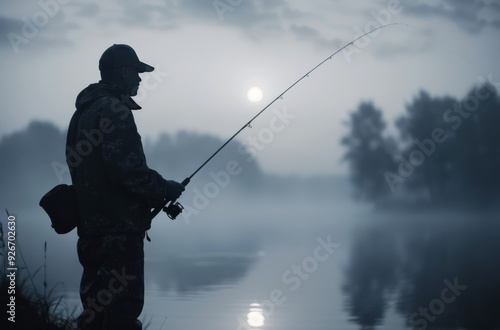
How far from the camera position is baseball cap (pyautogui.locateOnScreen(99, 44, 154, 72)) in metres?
5.20

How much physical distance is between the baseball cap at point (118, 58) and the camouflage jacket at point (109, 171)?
244mm

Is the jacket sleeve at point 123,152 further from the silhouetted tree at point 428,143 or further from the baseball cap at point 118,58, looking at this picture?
the silhouetted tree at point 428,143

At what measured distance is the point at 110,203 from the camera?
16.1 feet

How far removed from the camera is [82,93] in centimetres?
508

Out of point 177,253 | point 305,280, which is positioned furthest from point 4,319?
point 177,253

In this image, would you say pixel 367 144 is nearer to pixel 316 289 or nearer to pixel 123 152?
pixel 316 289

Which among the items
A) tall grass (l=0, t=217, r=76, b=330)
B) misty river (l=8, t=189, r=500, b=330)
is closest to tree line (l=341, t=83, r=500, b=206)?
misty river (l=8, t=189, r=500, b=330)

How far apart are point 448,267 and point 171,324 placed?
9799 mm

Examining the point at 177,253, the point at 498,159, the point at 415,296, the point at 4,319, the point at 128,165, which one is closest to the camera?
the point at 128,165

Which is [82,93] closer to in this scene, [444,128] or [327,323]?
[327,323]

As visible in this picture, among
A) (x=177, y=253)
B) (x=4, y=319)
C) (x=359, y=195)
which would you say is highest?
(x=359, y=195)

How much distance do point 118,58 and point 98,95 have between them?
372 mm

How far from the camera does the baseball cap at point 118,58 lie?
5203 mm

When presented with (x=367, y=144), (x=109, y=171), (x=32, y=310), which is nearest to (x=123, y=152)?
(x=109, y=171)
